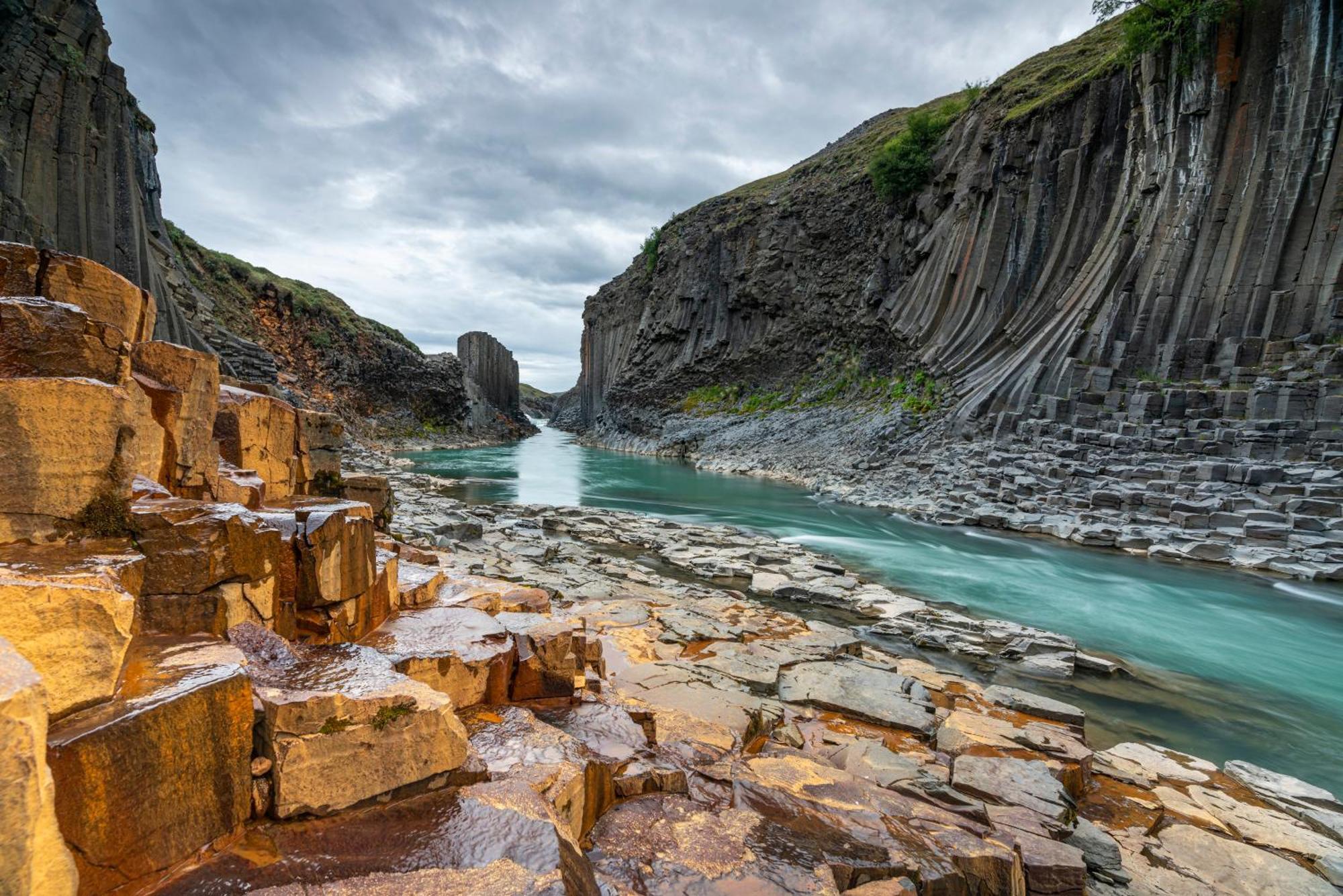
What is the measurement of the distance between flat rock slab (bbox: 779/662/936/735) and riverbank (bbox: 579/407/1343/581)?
40.9 ft

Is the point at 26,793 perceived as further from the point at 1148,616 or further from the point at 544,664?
the point at 1148,616

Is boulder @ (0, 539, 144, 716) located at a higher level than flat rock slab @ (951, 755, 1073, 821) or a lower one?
higher

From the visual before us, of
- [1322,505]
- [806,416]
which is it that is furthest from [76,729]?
[806,416]

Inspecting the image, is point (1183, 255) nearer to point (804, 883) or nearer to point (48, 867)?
point (804, 883)

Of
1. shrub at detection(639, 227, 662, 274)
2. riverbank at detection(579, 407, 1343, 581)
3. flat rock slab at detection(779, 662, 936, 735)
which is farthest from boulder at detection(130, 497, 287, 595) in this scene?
shrub at detection(639, 227, 662, 274)

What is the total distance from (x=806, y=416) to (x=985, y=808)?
33.8m

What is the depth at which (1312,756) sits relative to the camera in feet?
21.0

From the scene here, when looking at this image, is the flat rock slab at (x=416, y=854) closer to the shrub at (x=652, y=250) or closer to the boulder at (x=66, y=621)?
the boulder at (x=66, y=621)

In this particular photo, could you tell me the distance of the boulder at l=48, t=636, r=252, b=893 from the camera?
7.23 ft

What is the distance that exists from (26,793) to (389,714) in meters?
1.42

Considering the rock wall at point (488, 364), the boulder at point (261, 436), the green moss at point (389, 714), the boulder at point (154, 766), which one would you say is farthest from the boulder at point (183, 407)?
the rock wall at point (488, 364)

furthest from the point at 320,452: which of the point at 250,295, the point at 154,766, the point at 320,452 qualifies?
the point at 250,295

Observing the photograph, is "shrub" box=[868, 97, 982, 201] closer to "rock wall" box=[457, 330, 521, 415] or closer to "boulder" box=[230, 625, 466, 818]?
"boulder" box=[230, 625, 466, 818]

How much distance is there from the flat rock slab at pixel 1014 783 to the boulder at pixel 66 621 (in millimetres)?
5281
